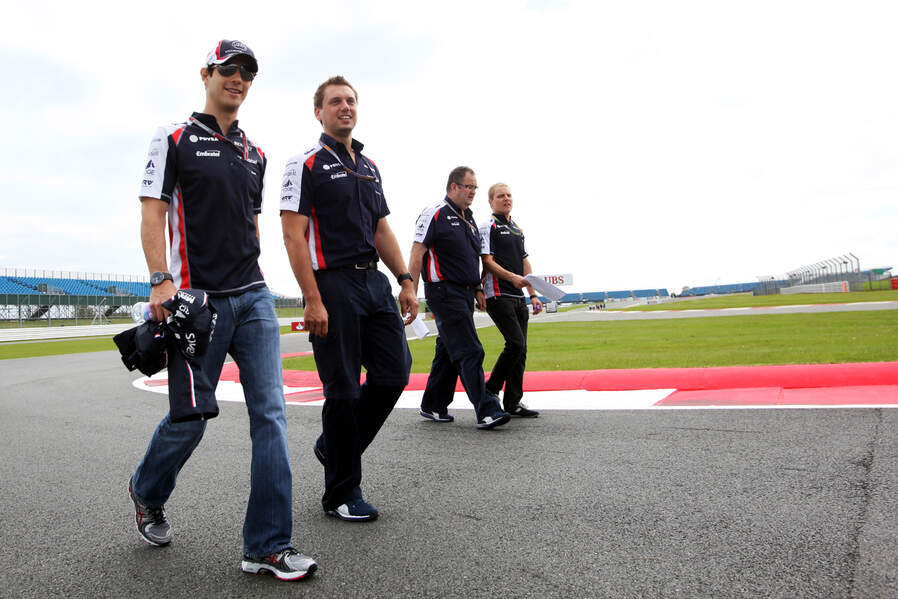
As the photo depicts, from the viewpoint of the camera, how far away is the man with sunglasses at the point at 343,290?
2893 millimetres

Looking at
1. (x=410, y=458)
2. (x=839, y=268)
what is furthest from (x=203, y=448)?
(x=839, y=268)

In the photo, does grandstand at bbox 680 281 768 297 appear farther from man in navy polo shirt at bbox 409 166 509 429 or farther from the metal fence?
man in navy polo shirt at bbox 409 166 509 429

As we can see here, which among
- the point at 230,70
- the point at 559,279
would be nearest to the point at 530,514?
the point at 230,70

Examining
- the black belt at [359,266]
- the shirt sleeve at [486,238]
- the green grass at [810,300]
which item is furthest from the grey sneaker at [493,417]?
the green grass at [810,300]

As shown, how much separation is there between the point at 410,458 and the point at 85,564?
1963 mm

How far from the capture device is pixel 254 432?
2447mm

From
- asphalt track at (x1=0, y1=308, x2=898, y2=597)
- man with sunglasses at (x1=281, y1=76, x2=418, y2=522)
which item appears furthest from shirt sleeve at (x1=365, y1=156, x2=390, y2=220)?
asphalt track at (x1=0, y1=308, x2=898, y2=597)

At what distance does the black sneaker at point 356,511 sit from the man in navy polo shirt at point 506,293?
103 inches

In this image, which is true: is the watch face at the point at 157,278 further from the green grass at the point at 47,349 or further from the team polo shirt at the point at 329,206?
the green grass at the point at 47,349

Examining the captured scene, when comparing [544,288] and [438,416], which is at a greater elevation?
[544,288]

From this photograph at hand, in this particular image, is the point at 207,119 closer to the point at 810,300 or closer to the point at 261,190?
the point at 261,190

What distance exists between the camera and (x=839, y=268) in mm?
38594

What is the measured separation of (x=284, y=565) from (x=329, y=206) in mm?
1628

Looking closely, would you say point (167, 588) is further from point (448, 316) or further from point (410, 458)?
point (448, 316)
